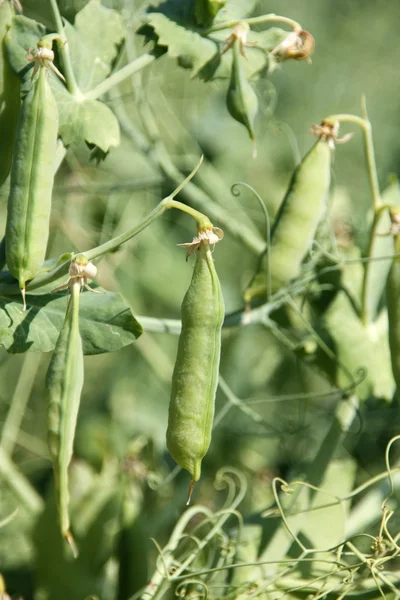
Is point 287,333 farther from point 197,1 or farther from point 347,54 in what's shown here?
point 347,54

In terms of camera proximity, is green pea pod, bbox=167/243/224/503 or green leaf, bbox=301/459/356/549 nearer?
green pea pod, bbox=167/243/224/503

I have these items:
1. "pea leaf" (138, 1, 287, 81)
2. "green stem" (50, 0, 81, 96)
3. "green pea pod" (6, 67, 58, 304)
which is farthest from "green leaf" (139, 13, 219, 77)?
"green pea pod" (6, 67, 58, 304)

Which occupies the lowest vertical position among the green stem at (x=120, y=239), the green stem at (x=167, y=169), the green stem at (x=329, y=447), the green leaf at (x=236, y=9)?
the green stem at (x=329, y=447)

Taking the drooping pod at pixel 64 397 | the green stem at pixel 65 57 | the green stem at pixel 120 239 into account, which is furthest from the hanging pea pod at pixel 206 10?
the drooping pod at pixel 64 397

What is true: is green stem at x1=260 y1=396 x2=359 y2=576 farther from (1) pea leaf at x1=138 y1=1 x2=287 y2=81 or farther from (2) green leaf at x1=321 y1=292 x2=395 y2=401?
(1) pea leaf at x1=138 y1=1 x2=287 y2=81

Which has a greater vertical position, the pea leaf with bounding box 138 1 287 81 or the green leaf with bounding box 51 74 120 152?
the pea leaf with bounding box 138 1 287 81

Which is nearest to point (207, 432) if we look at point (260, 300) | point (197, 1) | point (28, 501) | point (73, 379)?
point (73, 379)

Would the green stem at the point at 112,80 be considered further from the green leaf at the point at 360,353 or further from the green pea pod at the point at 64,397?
the green leaf at the point at 360,353
